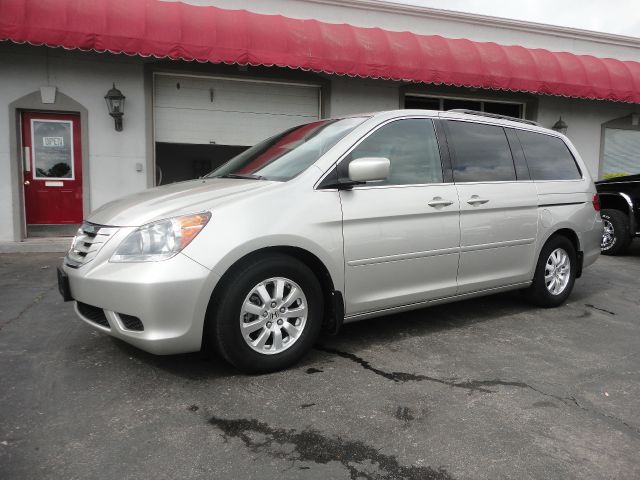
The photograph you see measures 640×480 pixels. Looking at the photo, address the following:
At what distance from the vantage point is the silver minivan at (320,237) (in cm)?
297

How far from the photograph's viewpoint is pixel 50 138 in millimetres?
8836

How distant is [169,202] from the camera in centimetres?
321

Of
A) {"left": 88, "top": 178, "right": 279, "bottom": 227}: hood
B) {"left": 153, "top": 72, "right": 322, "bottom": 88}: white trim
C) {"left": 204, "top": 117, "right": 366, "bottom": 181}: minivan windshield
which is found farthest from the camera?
{"left": 153, "top": 72, "right": 322, "bottom": 88}: white trim

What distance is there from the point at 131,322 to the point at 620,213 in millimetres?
8016

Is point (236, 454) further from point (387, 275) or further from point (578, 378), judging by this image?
point (578, 378)

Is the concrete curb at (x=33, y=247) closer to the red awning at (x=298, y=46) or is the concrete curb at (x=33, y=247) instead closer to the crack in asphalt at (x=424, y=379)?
the red awning at (x=298, y=46)

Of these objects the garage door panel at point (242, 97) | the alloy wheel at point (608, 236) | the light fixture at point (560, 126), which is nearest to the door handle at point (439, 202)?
the alloy wheel at point (608, 236)

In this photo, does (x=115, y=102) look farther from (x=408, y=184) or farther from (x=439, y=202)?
(x=439, y=202)

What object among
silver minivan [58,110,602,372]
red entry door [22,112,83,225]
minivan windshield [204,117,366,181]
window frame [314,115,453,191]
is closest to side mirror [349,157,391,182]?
silver minivan [58,110,602,372]

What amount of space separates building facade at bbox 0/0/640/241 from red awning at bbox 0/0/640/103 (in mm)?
37

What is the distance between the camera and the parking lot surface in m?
2.31

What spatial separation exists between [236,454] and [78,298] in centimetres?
153

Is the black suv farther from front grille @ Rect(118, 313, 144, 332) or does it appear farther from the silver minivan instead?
front grille @ Rect(118, 313, 144, 332)

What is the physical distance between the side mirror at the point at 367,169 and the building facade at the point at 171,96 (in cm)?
570
